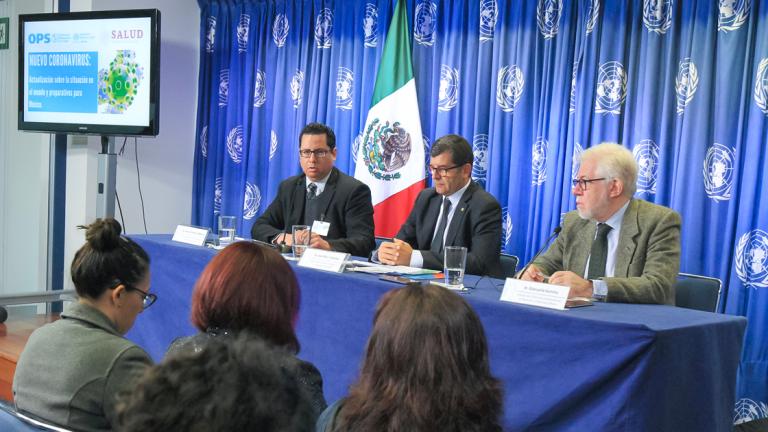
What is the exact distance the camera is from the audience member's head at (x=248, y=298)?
1521 mm

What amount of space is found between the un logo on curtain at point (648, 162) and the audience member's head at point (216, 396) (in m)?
3.06

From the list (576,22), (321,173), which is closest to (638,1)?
(576,22)

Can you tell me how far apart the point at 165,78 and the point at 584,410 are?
4.56m

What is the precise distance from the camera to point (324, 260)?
2592mm

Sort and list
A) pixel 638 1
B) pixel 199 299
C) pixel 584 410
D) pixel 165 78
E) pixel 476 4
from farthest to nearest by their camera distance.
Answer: pixel 165 78, pixel 476 4, pixel 638 1, pixel 584 410, pixel 199 299

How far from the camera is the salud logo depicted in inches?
170

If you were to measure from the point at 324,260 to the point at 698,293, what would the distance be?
1.32 meters

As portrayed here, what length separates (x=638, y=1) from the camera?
3.46m

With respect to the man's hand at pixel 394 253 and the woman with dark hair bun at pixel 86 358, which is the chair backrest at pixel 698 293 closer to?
the man's hand at pixel 394 253

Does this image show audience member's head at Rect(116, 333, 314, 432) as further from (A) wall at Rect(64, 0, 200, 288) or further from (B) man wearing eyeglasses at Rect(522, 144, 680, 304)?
(A) wall at Rect(64, 0, 200, 288)

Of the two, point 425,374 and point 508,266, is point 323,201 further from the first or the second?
point 425,374

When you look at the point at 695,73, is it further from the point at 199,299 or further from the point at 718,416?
the point at 199,299

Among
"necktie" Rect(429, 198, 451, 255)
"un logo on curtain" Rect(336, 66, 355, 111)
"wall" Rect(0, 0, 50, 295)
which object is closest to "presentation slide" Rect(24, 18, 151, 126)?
"wall" Rect(0, 0, 50, 295)

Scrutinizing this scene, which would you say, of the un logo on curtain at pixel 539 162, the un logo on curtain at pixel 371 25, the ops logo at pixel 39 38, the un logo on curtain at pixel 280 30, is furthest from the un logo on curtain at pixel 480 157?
the ops logo at pixel 39 38
